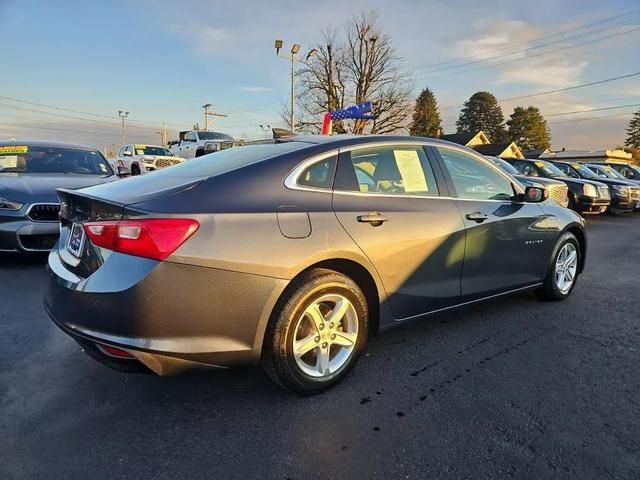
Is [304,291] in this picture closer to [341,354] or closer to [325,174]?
[341,354]

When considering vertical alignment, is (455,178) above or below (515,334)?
above

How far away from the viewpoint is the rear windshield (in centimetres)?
265

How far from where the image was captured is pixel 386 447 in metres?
2.15

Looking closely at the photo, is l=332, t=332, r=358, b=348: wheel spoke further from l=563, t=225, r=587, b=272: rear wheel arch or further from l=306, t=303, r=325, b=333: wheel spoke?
l=563, t=225, r=587, b=272: rear wheel arch

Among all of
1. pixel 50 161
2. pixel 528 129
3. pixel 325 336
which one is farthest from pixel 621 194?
pixel 528 129

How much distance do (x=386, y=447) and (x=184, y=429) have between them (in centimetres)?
102

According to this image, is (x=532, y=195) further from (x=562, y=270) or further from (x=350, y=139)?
(x=350, y=139)

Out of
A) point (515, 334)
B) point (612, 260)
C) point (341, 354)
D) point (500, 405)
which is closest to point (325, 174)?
point (341, 354)

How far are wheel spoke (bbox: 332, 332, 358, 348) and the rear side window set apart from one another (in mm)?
906

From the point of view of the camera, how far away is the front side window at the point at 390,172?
2855 millimetres

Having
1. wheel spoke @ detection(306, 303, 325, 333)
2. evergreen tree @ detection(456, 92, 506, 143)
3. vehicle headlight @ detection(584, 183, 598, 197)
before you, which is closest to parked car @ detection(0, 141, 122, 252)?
wheel spoke @ detection(306, 303, 325, 333)

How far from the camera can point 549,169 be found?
1328 cm

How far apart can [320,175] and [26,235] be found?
153 inches

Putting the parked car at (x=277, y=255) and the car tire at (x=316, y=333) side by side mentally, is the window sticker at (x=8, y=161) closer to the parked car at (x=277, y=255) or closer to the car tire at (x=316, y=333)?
the parked car at (x=277, y=255)
